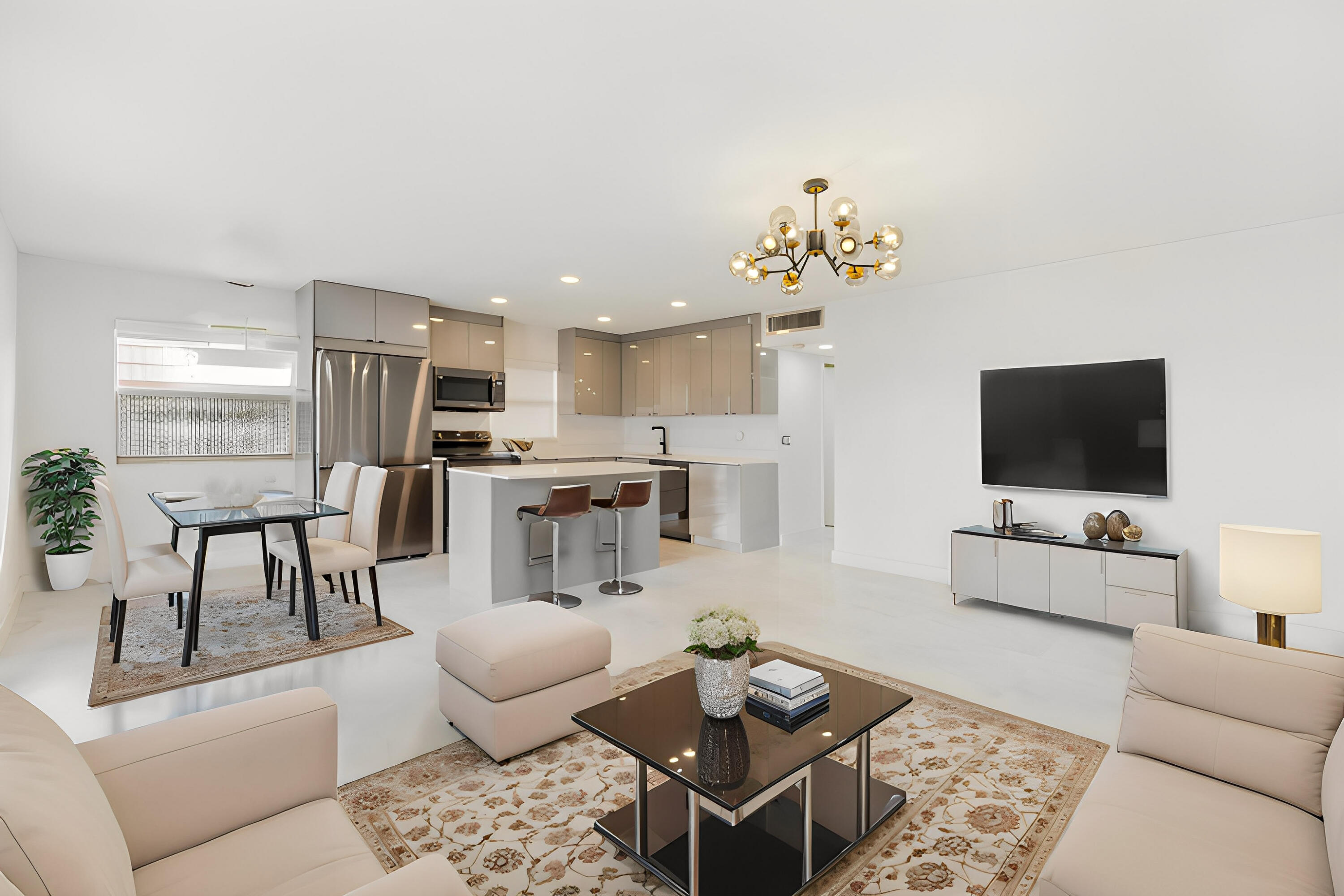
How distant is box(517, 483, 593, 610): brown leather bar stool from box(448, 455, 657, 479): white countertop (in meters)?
0.12

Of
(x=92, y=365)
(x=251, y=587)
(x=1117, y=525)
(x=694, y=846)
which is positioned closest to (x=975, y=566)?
(x=1117, y=525)

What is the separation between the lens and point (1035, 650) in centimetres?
364

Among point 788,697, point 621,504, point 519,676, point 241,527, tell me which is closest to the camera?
point 788,697

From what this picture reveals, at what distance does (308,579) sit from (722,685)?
2.77 meters

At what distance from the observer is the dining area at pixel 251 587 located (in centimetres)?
328

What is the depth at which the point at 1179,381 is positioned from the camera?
4.02 meters

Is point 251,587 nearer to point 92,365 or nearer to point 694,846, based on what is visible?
point 92,365

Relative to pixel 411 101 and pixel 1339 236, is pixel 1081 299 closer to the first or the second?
pixel 1339 236

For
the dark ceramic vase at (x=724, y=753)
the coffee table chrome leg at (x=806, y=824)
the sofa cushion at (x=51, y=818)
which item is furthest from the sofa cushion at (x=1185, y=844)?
the sofa cushion at (x=51, y=818)

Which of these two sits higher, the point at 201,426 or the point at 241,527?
the point at 201,426

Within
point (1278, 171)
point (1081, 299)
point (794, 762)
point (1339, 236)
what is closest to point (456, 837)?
point (794, 762)

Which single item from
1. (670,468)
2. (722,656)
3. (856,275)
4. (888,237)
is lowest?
(722,656)

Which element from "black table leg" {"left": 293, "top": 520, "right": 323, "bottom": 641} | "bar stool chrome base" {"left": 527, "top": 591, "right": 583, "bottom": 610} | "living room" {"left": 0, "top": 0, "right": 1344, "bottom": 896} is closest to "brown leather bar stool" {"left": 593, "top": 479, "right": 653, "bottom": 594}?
"living room" {"left": 0, "top": 0, "right": 1344, "bottom": 896}

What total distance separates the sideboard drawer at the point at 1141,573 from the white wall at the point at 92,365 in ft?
22.0
